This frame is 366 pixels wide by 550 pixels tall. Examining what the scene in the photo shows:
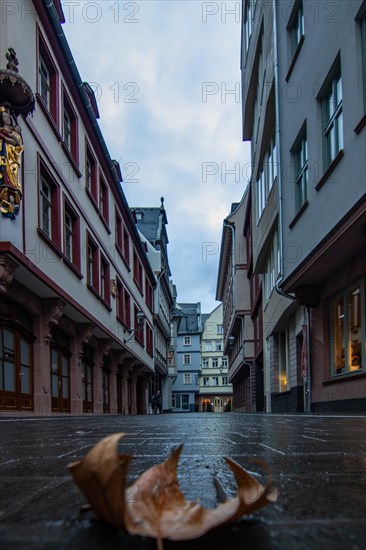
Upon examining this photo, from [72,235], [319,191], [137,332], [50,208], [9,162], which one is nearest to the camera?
[9,162]

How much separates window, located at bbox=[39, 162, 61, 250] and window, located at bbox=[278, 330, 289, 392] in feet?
26.9

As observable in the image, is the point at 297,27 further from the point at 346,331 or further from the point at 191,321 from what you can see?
the point at 191,321

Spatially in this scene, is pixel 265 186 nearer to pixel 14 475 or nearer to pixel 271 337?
pixel 271 337

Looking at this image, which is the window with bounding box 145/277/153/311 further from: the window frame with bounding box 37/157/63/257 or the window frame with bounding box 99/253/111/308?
the window frame with bounding box 37/157/63/257

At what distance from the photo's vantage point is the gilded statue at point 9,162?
30.0 ft

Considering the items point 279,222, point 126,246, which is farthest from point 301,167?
point 126,246

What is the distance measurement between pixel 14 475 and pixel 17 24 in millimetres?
10698

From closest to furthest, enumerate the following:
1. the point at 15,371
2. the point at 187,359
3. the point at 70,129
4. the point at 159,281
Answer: the point at 15,371
the point at 70,129
the point at 159,281
the point at 187,359

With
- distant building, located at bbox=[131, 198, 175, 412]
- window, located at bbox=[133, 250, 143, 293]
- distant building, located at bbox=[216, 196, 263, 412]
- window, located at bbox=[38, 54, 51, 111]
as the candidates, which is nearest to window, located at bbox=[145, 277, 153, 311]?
distant building, located at bbox=[131, 198, 175, 412]

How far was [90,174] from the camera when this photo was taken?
18391 millimetres

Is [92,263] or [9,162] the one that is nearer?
[9,162]

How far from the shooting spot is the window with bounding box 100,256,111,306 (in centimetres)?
1975

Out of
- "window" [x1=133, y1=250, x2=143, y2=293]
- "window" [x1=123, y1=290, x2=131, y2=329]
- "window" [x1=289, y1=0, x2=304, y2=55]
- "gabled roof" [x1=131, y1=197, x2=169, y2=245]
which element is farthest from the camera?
"gabled roof" [x1=131, y1=197, x2=169, y2=245]

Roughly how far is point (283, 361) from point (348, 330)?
331 inches
